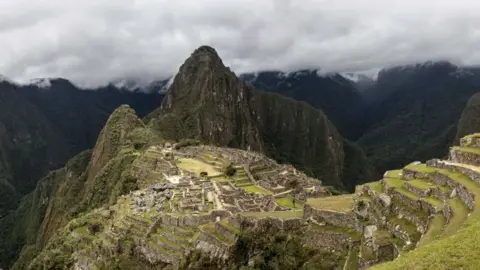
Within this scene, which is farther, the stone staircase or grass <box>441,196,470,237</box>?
the stone staircase

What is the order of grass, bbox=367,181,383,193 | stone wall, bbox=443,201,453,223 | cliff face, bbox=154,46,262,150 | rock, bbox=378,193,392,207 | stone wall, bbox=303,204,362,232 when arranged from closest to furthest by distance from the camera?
stone wall, bbox=443,201,453,223, rock, bbox=378,193,392,207, stone wall, bbox=303,204,362,232, grass, bbox=367,181,383,193, cliff face, bbox=154,46,262,150

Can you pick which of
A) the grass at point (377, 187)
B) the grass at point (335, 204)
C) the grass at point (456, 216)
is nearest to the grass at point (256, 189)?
the grass at point (335, 204)

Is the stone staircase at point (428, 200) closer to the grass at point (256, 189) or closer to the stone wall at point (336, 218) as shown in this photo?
the stone wall at point (336, 218)

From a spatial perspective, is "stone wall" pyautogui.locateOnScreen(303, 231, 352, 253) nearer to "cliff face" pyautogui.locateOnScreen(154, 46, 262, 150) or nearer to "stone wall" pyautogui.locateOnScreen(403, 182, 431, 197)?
"stone wall" pyautogui.locateOnScreen(403, 182, 431, 197)

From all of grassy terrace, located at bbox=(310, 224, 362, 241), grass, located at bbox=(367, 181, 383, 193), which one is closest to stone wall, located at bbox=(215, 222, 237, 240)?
grassy terrace, located at bbox=(310, 224, 362, 241)

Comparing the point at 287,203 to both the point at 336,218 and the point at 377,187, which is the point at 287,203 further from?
the point at 336,218

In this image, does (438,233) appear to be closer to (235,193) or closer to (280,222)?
(280,222)
